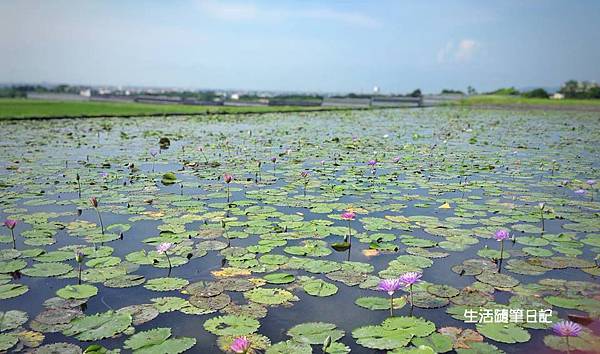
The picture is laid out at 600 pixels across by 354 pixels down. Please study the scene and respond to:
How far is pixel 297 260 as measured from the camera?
3.22 meters

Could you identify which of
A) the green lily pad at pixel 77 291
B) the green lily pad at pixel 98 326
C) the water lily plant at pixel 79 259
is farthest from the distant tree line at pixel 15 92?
the green lily pad at pixel 98 326

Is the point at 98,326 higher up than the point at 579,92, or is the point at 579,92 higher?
the point at 579,92

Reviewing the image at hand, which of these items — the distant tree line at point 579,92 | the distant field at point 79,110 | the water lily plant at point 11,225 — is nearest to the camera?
the water lily plant at point 11,225

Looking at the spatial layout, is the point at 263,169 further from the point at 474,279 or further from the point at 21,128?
the point at 21,128

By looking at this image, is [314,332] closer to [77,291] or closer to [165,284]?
[165,284]

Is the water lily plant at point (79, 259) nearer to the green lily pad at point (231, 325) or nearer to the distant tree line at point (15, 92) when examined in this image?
the green lily pad at point (231, 325)

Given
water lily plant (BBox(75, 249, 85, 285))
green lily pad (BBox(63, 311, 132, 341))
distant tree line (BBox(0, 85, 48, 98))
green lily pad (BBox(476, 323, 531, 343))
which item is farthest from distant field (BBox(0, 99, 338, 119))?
distant tree line (BBox(0, 85, 48, 98))

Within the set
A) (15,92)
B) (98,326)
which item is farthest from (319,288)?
(15,92)

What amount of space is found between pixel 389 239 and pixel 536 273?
3.62ft

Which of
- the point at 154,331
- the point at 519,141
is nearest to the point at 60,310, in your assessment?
the point at 154,331

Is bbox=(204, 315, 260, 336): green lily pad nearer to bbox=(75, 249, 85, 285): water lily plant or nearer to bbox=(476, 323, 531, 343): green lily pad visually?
bbox=(75, 249, 85, 285): water lily plant

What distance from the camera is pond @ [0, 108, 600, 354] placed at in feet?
7.30

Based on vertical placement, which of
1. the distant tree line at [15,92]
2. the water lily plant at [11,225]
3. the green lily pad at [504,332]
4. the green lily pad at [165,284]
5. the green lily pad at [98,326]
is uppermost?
the distant tree line at [15,92]

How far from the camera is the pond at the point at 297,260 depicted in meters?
2.23
